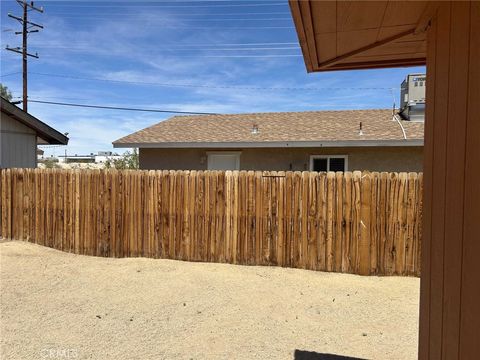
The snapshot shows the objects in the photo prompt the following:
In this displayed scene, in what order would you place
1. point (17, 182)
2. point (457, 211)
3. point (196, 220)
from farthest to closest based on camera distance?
point (17, 182) < point (196, 220) < point (457, 211)

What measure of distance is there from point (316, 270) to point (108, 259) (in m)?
3.87

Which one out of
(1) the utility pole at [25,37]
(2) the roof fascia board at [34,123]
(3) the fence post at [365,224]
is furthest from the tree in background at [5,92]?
(3) the fence post at [365,224]

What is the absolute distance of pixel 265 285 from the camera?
19.1 feet

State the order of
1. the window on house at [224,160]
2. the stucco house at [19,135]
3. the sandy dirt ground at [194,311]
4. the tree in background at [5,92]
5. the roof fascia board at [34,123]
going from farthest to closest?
the tree in background at [5,92] → the window on house at [224,160] → the stucco house at [19,135] → the roof fascia board at [34,123] → the sandy dirt ground at [194,311]

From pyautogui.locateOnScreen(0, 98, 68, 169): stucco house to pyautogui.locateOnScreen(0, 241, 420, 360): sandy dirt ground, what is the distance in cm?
479

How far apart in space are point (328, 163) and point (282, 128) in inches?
86.7

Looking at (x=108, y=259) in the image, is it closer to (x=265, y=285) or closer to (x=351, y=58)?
(x=265, y=285)

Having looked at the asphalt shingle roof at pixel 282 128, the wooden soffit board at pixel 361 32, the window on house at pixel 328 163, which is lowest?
the window on house at pixel 328 163

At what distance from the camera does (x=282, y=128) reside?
1256 centimetres

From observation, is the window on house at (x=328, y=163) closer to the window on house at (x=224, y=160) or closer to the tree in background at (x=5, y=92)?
the window on house at (x=224, y=160)

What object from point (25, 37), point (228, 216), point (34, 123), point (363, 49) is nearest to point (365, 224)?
point (228, 216)

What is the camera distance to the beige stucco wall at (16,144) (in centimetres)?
1052

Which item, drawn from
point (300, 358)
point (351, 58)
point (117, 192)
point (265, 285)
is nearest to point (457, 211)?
point (351, 58)

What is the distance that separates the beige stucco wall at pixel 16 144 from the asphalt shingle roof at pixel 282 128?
268 cm
